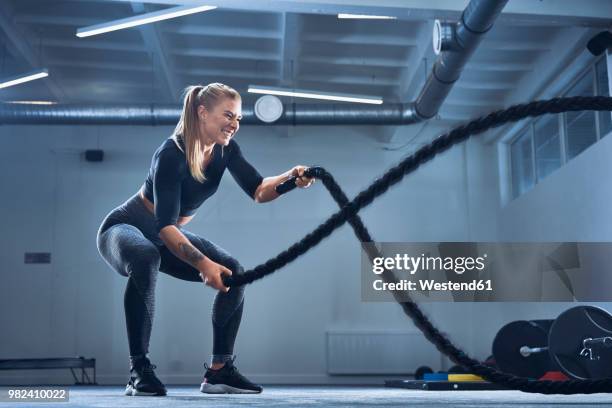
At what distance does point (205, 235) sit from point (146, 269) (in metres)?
4.39

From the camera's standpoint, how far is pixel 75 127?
658 cm

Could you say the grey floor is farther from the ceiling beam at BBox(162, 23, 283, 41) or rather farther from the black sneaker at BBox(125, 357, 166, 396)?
the ceiling beam at BBox(162, 23, 283, 41)

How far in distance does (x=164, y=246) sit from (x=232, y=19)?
3250 millimetres

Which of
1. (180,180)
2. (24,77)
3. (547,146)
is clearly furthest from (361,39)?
(180,180)

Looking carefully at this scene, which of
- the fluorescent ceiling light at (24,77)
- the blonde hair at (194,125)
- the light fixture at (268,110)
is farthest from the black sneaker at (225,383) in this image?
the light fixture at (268,110)

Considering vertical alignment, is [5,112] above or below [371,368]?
above

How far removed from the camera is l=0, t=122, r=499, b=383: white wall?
633cm

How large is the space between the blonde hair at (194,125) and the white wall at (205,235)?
4113 mm

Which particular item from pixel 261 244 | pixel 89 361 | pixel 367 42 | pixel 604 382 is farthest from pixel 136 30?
pixel 604 382

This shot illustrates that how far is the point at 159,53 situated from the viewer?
5.31 m

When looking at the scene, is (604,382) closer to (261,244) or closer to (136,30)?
(136,30)

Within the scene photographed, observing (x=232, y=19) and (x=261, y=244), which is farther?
(x=261, y=244)

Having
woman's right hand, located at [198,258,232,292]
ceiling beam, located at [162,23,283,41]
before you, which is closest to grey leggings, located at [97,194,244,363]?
woman's right hand, located at [198,258,232,292]
